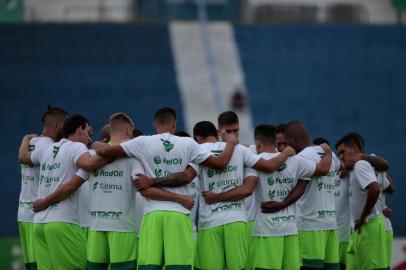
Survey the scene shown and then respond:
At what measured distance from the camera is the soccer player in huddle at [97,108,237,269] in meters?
10.8

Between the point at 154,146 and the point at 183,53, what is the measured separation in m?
22.2

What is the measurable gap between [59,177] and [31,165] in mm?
1278

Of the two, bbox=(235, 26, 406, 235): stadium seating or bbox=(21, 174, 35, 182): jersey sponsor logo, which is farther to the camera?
bbox=(235, 26, 406, 235): stadium seating

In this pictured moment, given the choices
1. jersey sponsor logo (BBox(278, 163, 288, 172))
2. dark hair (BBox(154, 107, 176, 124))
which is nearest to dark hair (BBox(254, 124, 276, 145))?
jersey sponsor logo (BBox(278, 163, 288, 172))

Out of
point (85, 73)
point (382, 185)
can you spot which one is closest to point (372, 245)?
point (382, 185)

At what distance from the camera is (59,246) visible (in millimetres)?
11906

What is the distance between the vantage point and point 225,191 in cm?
1152

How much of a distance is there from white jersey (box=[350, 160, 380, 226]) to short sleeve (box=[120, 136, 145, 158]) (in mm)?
3618

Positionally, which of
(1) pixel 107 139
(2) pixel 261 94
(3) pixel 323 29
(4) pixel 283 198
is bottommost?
(4) pixel 283 198

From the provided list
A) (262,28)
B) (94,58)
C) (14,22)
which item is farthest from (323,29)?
(14,22)

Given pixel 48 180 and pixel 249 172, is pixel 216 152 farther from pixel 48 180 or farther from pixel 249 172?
pixel 48 180

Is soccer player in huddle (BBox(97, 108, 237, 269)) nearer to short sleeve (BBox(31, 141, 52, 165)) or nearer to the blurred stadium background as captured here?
short sleeve (BBox(31, 141, 52, 165))

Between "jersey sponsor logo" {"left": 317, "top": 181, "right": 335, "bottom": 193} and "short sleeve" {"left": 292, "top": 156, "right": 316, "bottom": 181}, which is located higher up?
"short sleeve" {"left": 292, "top": 156, "right": 316, "bottom": 181}

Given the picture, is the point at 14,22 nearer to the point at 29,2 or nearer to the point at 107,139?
the point at 29,2
